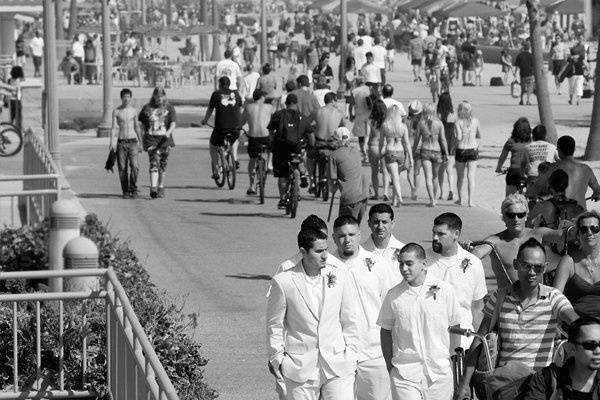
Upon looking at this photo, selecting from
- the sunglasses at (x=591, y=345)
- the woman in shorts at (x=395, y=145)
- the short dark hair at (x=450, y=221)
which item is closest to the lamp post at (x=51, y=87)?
the woman in shorts at (x=395, y=145)

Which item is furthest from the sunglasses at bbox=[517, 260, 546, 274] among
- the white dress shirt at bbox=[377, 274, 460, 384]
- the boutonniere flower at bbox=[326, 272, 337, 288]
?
the boutonniere flower at bbox=[326, 272, 337, 288]

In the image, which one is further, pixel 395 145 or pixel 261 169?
pixel 261 169

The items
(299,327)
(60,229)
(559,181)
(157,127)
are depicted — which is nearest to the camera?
(299,327)

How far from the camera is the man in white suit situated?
1079 centimetres

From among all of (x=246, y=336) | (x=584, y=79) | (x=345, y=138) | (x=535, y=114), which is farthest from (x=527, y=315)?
(x=584, y=79)

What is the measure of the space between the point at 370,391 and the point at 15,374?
2.39 metres

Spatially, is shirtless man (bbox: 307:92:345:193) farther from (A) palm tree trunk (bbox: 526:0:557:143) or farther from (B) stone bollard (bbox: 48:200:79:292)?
(B) stone bollard (bbox: 48:200:79:292)

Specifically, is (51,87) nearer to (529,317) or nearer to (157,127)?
(157,127)

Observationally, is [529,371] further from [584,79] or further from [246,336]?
[584,79]

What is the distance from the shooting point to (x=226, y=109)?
27.3 m

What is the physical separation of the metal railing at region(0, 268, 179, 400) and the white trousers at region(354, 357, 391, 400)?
5.37 ft

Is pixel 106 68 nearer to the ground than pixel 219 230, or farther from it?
farther from it

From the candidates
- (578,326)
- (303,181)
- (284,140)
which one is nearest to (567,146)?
(284,140)

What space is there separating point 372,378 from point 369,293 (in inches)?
22.0
